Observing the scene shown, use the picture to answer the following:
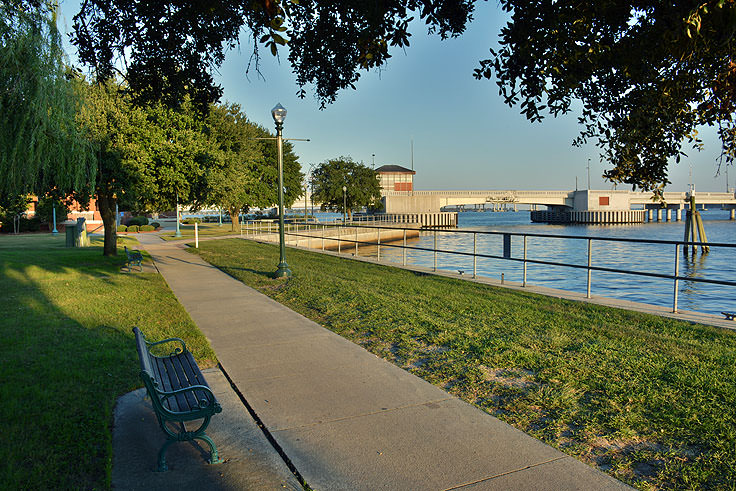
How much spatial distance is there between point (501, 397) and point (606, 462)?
131cm

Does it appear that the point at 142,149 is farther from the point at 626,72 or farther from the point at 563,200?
the point at 563,200

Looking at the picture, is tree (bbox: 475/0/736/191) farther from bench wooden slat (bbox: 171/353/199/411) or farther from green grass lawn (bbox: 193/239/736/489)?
bench wooden slat (bbox: 171/353/199/411)

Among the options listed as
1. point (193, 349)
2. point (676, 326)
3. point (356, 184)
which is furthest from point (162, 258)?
point (356, 184)

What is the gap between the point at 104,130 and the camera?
15.8 meters

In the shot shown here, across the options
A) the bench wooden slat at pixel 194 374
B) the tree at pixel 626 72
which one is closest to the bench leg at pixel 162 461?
the bench wooden slat at pixel 194 374

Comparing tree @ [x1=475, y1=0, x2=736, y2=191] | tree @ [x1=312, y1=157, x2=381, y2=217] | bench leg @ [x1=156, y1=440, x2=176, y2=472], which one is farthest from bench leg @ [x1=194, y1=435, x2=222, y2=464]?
tree @ [x1=312, y1=157, x2=381, y2=217]

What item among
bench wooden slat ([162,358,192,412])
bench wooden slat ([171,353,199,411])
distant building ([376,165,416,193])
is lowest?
bench wooden slat ([162,358,192,412])

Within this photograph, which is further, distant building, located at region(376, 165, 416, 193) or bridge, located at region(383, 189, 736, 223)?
distant building, located at region(376, 165, 416, 193)

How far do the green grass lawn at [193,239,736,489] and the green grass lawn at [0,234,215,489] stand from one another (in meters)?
2.81

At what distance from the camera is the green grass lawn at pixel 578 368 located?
3.67 meters

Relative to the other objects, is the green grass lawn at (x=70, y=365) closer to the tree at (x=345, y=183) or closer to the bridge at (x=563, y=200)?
the tree at (x=345, y=183)

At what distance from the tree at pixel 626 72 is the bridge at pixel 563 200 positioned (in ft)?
306

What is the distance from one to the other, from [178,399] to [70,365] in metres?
2.76

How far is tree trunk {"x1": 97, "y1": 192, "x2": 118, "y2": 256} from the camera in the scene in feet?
58.6
